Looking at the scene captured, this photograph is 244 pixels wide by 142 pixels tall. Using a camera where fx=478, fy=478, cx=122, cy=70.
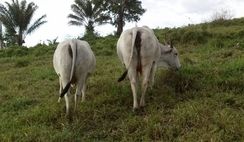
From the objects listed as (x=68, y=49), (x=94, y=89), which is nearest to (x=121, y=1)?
(x=94, y=89)

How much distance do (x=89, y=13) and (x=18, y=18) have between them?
152 inches

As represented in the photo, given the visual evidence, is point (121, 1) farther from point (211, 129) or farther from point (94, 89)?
point (211, 129)

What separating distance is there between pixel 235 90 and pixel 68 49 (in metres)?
2.83

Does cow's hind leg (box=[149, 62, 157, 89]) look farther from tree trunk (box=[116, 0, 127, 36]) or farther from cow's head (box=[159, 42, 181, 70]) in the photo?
tree trunk (box=[116, 0, 127, 36])

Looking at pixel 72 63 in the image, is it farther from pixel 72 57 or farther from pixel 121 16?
pixel 121 16

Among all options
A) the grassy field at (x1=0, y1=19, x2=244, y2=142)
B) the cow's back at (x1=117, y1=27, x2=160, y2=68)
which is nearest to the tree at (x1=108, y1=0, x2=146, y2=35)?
the grassy field at (x1=0, y1=19, x2=244, y2=142)

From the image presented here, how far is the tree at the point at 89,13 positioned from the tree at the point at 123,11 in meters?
0.52

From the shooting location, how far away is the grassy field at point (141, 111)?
20.2 feet

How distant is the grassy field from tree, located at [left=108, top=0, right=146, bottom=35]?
13.2m

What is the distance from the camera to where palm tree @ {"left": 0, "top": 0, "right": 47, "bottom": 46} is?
24.0m

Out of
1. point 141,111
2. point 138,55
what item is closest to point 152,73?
point 138,55

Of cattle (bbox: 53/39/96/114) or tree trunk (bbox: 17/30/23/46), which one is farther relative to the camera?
tree trunk (bbox: 17/30/23/46)

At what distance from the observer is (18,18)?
79.3 feet

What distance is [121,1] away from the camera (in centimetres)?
2462
